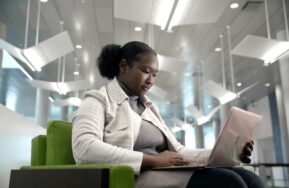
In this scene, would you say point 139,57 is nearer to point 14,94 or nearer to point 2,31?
point 2,31

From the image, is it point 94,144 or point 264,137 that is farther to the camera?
point 264,137

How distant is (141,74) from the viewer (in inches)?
51.7

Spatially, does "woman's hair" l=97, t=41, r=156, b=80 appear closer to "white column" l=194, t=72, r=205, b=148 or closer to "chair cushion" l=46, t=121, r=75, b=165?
"chair cushion" l=46, t=121, r=75, b=165

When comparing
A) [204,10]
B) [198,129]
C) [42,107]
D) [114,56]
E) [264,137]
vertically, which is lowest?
[114,56]

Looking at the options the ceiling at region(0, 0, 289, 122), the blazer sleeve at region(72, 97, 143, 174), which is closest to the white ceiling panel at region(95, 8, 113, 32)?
the ceiling at region(0, 0, 289, 122)

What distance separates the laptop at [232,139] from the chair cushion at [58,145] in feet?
1.51

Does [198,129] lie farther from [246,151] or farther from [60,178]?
[60,178]

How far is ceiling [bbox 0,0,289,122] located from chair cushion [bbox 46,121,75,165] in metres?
2.32

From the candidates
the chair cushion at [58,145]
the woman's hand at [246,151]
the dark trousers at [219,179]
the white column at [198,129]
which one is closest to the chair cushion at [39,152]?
the chair cushion at [58,145]

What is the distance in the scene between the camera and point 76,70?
26.7 feet

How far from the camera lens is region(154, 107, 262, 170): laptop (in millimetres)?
987

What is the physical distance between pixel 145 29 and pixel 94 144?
16.3 feet

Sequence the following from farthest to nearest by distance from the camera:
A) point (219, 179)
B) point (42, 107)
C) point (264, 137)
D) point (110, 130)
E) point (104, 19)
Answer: point (264, 137), point (42, 107), point (104, 19), point (110, 130), point (219, 179)

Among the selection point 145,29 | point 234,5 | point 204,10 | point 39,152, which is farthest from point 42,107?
point 39,152
